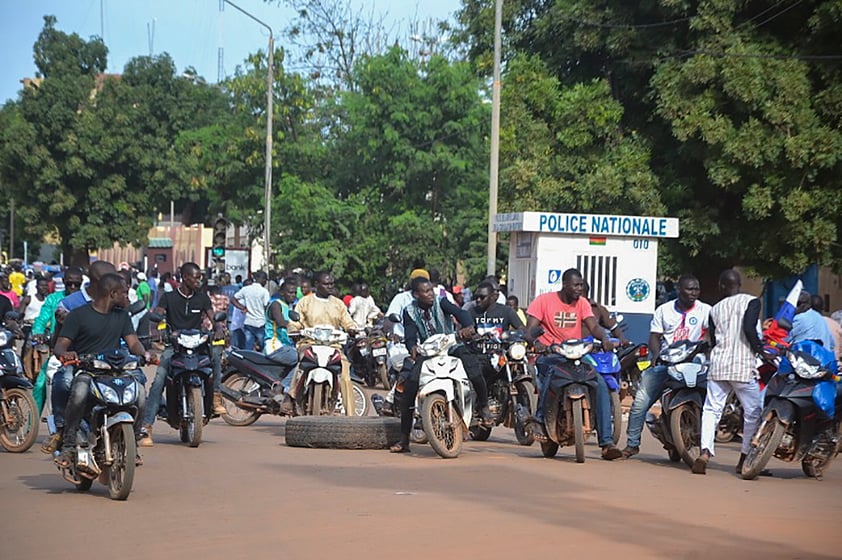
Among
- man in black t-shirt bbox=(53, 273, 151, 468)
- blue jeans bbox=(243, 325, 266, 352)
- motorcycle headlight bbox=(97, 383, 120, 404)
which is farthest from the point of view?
blue jeans bbox=(243, 325, 266, 352)

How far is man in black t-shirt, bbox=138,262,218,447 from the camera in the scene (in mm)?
14188

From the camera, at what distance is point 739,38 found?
29047mm

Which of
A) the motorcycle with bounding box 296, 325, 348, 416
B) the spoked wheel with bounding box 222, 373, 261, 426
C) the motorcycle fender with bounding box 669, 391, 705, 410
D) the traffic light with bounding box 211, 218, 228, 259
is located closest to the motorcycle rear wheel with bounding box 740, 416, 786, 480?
the motorcycle fender with bounding box 669, 391, 705, 410

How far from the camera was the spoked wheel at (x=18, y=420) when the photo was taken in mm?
13289

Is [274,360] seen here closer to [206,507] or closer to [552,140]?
[206,507]

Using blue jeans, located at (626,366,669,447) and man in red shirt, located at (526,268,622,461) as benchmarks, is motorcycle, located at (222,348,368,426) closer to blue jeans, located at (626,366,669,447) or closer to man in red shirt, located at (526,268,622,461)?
man in red shirt, located at (526,268,622,461)

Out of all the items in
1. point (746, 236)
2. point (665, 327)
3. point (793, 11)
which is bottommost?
point (665, 327)

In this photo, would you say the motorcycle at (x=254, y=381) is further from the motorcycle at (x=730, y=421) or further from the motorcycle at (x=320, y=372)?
the motorcycle at (x=730, y=421)

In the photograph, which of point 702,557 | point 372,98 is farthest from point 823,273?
point 702,557

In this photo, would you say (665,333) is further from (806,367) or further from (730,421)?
(730,421)

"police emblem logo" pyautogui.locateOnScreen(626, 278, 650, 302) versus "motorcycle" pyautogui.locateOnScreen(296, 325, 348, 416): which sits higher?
"police emblem logo" pyautogui.locateOnScreen(626, 278, 650, 302)

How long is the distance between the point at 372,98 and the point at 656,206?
38.3 feet

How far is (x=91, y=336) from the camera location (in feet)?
34.5

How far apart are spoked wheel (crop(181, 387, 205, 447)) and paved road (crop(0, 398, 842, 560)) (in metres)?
0.27
